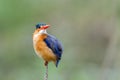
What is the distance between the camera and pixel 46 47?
7.37ft

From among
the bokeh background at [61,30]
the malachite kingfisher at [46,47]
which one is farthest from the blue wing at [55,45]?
the bokeh background at [61,30]

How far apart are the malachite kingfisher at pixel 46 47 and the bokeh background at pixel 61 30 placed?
4.37 metres

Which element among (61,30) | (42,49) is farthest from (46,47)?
(61,30)

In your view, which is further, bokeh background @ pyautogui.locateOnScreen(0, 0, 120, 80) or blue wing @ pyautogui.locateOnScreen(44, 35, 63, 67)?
bokeh background @ pyautogui.locateOnScreen(0, 0, 120, 80)

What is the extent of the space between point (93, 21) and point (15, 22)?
1065 mm

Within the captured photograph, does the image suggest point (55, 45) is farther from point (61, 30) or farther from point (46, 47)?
point (61, 30)

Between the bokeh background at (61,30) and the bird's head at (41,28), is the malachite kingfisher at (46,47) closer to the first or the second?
the bird's head at (41,28)

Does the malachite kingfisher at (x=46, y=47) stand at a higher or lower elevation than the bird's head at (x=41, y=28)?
lower

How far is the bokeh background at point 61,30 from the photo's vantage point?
7.07 m

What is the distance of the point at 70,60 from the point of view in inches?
274

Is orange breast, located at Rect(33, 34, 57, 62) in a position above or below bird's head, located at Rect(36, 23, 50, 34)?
below

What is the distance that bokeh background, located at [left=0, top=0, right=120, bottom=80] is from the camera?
278 inches

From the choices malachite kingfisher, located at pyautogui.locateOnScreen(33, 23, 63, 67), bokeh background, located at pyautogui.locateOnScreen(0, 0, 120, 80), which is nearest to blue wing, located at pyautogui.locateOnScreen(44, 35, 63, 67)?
malachite kingfisher, located at pyautogui.locateOnScreen(33, 23, 63, 67)

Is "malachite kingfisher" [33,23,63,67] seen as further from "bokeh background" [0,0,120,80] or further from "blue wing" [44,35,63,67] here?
"bokeh background" [0,0,120,80]
